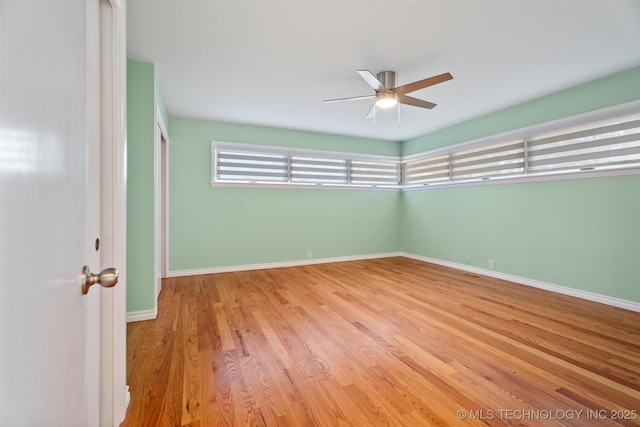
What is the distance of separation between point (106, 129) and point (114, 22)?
466mm

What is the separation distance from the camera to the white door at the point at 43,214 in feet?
1.25

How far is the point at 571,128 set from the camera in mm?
3148

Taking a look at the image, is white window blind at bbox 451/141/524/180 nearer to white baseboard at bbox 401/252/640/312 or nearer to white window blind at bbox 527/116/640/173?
white window blind at bbox 527/116/640/173

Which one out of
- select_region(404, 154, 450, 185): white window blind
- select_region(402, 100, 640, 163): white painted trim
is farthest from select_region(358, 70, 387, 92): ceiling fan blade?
select_region(404, 154, 450, 185): white window blind

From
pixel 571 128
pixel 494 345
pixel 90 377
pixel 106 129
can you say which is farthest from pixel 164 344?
pixel 571 128

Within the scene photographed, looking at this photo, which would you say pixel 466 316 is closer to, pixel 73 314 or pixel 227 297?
pixel 227 297

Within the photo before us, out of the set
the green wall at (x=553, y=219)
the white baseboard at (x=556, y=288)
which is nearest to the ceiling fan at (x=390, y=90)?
the green wall at (x=553, y=219)

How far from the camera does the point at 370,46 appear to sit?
2314 mm

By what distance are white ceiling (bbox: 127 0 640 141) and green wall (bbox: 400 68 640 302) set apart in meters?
0.30

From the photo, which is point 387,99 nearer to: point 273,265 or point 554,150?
point 554,150

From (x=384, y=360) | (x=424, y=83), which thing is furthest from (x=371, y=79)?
(x=384, y=360)

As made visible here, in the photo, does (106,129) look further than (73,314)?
Yes

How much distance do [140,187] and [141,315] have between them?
120 centimetres

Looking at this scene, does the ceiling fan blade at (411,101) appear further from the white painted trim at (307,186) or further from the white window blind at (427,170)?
the white painted trim at (307,186)
